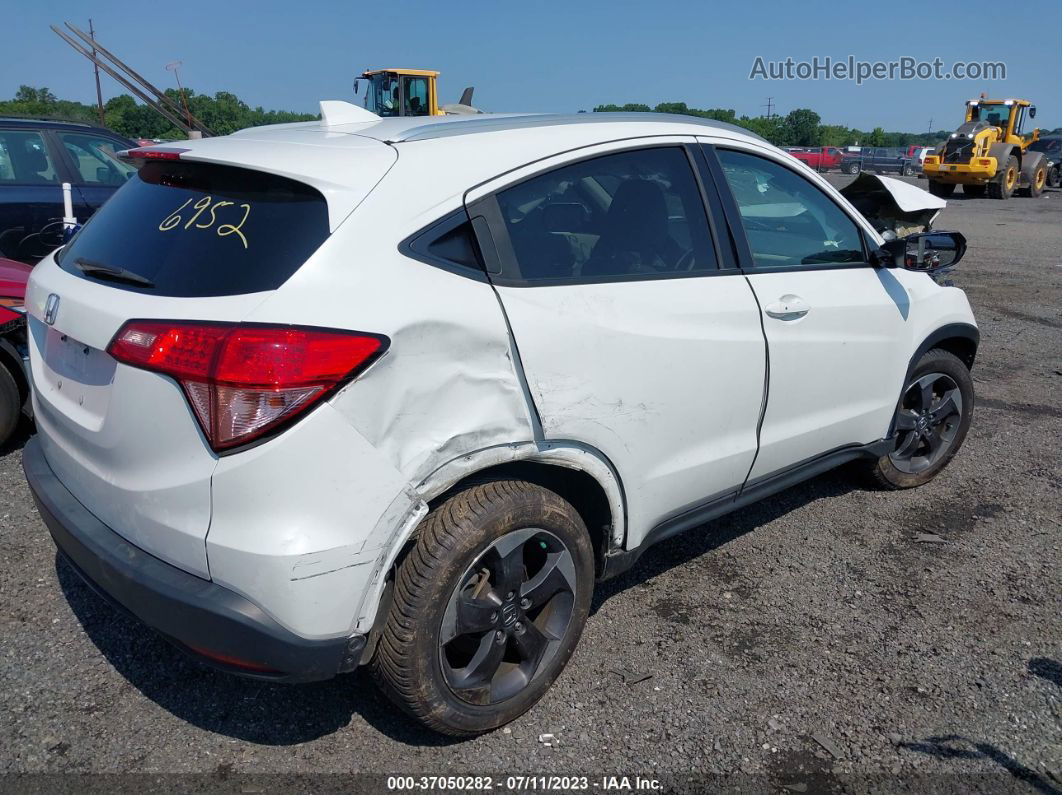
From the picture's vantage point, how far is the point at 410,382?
7.23 ft

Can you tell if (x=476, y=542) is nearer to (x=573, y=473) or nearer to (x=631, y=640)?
(x=573, y=473)

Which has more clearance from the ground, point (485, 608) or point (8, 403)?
point (485, 608)

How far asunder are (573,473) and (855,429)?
1.71 meters

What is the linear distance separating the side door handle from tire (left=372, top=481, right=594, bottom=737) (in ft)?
3.76

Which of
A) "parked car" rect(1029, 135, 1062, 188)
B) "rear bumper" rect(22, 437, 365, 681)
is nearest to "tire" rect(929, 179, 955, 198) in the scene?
"parked car" rect(1029, 135, 1062, 188)

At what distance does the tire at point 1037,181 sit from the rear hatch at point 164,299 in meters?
29.8

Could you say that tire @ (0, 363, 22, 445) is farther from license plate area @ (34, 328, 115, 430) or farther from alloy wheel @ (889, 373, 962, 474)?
alloy wheel @ (889, 373, 962, 474)

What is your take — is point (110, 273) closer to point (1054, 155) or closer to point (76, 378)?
point (76, 378)

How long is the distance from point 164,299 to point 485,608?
1.23 meters

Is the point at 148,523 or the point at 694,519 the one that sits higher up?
the point at 148,523

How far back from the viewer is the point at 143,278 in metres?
2.36

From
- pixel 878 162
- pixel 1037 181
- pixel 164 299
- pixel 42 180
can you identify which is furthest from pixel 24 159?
pixel 878 162

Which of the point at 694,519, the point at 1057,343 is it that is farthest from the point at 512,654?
the point at 1057,343

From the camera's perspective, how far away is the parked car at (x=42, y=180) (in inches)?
286
